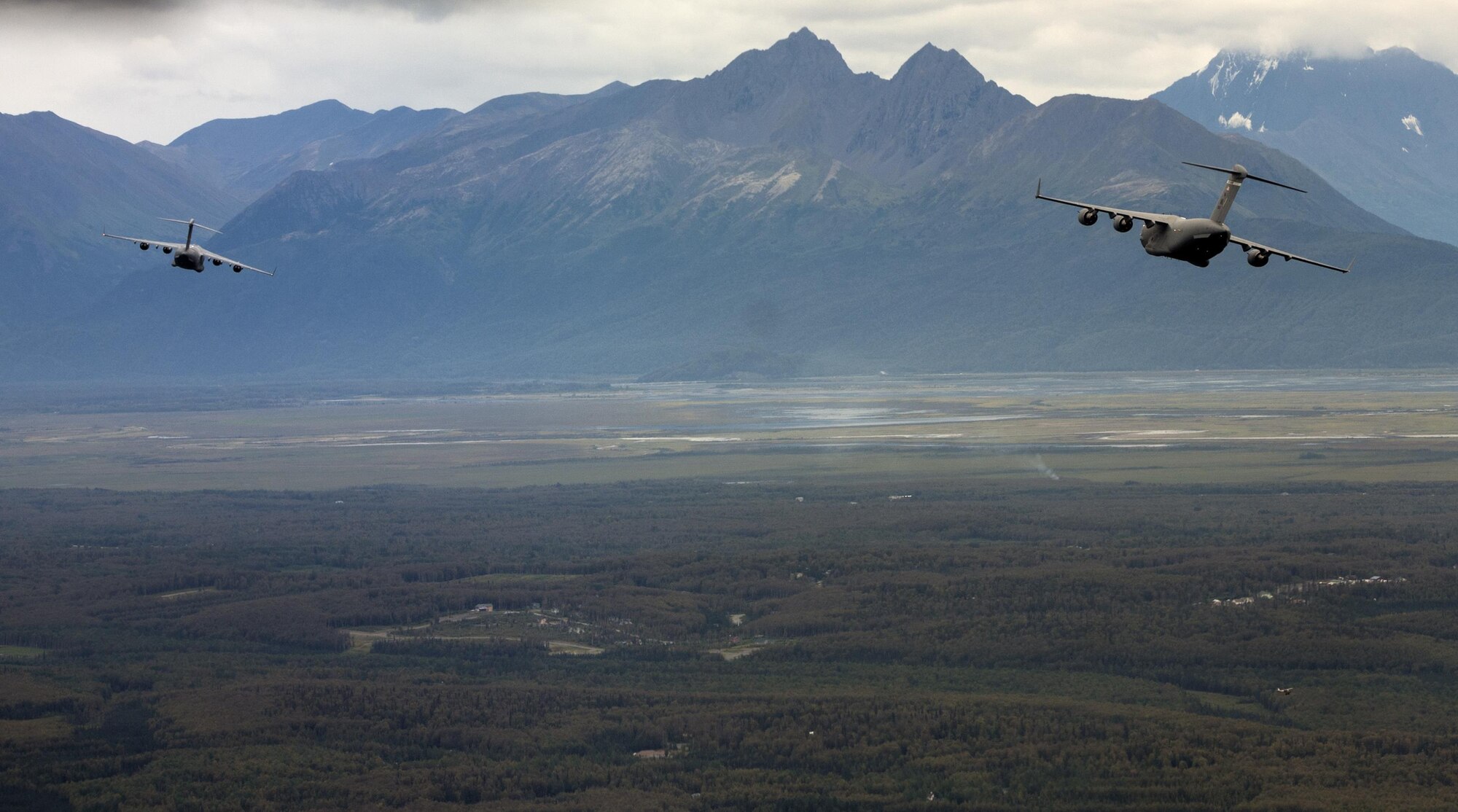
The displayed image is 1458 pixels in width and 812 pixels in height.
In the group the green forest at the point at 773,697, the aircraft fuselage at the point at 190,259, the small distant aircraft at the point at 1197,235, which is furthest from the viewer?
the green forest at the point at 773,697

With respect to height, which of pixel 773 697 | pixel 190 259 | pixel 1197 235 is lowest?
pixel 773 697

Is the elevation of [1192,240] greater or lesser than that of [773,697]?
greater

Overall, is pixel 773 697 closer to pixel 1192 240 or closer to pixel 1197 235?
pixel 1192 240

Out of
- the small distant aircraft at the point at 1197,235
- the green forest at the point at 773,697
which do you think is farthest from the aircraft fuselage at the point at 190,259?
the green forest at the point at 773,697

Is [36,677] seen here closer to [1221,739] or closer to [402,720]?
[402,720]

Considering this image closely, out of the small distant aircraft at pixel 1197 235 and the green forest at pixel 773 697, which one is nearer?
the small distant aircraft at pixel 1197 235

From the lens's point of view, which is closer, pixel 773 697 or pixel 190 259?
pixel 190 259

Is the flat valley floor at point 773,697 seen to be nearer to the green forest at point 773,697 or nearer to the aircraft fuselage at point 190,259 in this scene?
the green forest at point 773,697

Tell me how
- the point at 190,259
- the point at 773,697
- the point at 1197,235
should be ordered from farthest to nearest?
the point at 773,697 → the point at 190,259 → the point at 1197,235

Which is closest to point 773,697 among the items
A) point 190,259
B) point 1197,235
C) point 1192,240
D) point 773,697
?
point 773,697
